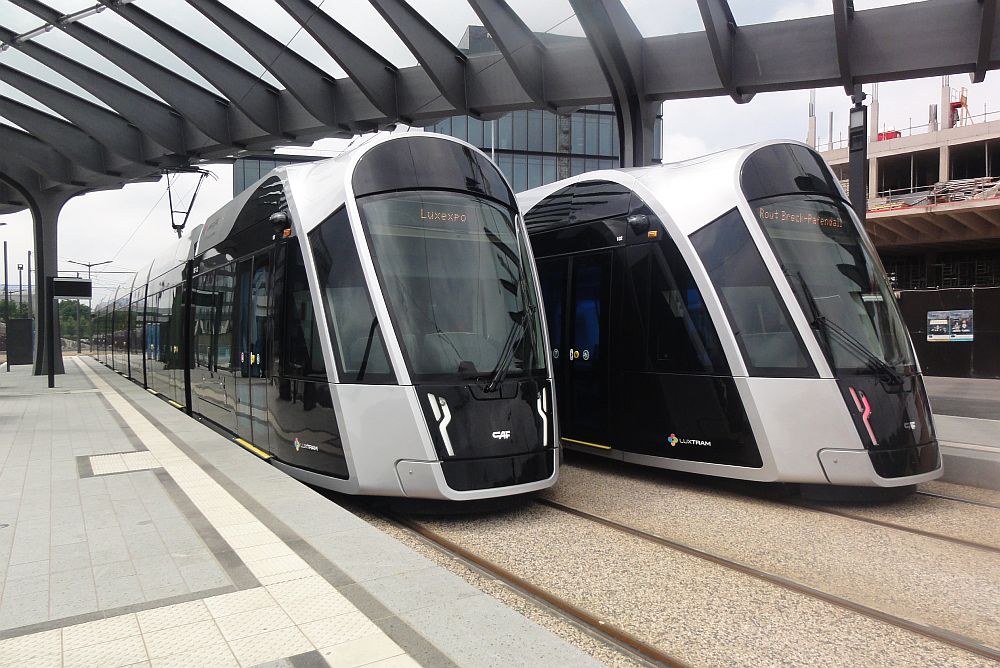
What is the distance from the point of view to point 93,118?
19.8 metres

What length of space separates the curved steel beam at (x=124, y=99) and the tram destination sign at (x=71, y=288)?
18.0 feet

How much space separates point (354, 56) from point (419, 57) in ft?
5.89

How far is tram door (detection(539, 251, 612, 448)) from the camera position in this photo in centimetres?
901

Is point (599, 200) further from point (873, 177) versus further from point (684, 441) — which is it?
point (873, 177)

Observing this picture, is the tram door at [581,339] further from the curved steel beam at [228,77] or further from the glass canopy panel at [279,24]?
the curved steel beam at [228,77]

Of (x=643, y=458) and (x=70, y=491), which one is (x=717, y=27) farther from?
(x=70, y=491)

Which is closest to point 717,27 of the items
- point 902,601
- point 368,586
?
point 902,601

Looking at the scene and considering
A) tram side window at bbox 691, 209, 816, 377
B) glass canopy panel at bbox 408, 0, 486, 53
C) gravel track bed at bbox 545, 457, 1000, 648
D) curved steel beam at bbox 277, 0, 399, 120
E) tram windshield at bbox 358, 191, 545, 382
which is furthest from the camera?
curved steel beam at bbox 277, 0, 399, 120

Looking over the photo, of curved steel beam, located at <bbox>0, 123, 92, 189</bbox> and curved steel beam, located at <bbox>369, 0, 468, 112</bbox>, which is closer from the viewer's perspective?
curved steel beam, located at <bbox>369, 0, 468, 112</bbox>

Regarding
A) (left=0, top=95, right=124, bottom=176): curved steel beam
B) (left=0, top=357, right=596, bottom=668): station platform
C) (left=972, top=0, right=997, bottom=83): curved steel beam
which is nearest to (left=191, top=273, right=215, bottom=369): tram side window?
(left=0, top=357, right=596, bottom=668): station platform

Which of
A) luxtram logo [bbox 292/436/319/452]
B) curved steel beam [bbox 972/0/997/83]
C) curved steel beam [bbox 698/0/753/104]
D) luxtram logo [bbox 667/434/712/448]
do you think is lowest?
luxtram logo [bbox 667/434/712/448]

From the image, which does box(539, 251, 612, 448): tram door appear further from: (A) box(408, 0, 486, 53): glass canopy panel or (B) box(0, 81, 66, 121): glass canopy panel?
(B) box(0, 81, 66, 121): glass canopy panel

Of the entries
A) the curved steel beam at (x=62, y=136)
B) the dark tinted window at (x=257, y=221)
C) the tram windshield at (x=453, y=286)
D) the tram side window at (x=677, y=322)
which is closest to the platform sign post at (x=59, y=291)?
the curved steel beam at (x=62, y=136)

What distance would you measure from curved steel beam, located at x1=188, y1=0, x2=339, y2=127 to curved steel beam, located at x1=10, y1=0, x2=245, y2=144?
2581 mm
